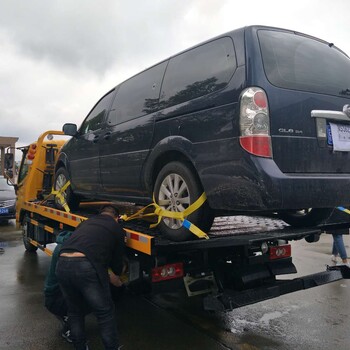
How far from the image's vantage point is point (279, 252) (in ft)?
13.1

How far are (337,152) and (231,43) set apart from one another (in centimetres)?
130

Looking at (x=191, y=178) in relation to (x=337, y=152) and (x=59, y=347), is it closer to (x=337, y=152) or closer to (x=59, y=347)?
(x=337, y=152)

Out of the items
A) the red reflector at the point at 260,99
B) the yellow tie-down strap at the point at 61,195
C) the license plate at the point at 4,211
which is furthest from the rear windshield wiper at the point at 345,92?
the license plate at the point at 4,211

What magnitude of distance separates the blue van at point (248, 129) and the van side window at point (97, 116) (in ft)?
3.59

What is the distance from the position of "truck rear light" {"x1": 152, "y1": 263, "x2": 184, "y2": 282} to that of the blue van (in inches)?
12.2

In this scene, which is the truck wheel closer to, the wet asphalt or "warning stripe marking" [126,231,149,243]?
the wet asphalt

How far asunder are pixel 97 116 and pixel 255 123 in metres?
2.87

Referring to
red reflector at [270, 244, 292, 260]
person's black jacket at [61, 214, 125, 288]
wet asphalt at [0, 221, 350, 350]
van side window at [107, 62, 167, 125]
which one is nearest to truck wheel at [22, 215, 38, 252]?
wet asphalt at [0, 221, 350, 350]

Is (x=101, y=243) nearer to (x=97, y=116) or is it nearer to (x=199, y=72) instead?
(x=199, y=72)

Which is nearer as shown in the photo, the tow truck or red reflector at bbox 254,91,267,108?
red reflector at bbox 254,91,267,108

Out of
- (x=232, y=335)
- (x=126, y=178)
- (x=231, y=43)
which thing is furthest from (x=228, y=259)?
(x=231, y=43)

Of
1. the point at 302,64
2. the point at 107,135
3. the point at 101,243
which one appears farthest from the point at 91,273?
the point at 302,64

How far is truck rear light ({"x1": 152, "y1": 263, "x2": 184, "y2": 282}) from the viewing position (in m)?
3.42

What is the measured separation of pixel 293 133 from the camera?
304 cm
